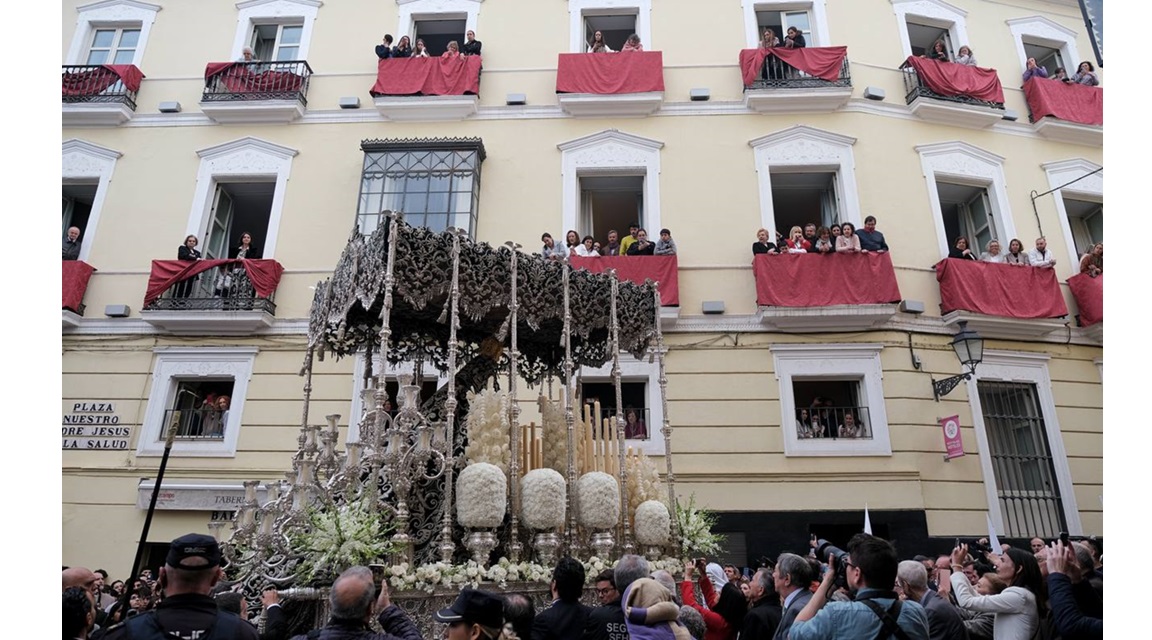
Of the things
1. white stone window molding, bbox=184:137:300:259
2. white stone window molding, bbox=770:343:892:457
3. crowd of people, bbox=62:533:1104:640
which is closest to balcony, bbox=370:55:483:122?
white stone window molding, bbox=184:137:300:259

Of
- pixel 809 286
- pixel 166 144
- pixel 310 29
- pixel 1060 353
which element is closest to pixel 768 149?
pixel 809 286

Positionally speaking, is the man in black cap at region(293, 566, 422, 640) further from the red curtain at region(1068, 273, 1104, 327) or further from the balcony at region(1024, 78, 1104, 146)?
the balcony at region(1024, 78, 1104, 146)

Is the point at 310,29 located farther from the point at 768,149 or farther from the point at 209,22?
the point at 768,149

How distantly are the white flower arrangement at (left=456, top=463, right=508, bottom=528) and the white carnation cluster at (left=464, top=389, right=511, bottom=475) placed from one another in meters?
0.26

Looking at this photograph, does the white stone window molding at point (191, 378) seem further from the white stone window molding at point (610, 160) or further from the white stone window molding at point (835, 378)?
the white stone window molding at point (835, 378)

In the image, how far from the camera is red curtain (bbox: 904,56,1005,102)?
13.6 meters

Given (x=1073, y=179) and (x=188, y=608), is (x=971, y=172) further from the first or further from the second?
(x=188, y=608)

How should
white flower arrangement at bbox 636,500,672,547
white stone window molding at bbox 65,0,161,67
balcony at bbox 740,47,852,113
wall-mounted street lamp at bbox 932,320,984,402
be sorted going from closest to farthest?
white flower arrangement at bbox 636,500,672,547
wall-mounted street lamp at bbox 932,320,984,402
balcony at bbox 740,47,852,113
white stone window molding at bbox 65,0,161,67

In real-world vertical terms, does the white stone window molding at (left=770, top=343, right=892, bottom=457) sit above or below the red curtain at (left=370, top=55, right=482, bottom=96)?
below

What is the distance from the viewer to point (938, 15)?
14844 millimetres

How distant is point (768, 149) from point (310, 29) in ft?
32.4

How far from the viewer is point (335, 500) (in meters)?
6.18

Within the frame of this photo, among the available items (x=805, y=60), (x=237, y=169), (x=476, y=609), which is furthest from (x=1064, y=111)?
(x=237, y=169)

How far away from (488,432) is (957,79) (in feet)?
40.2
